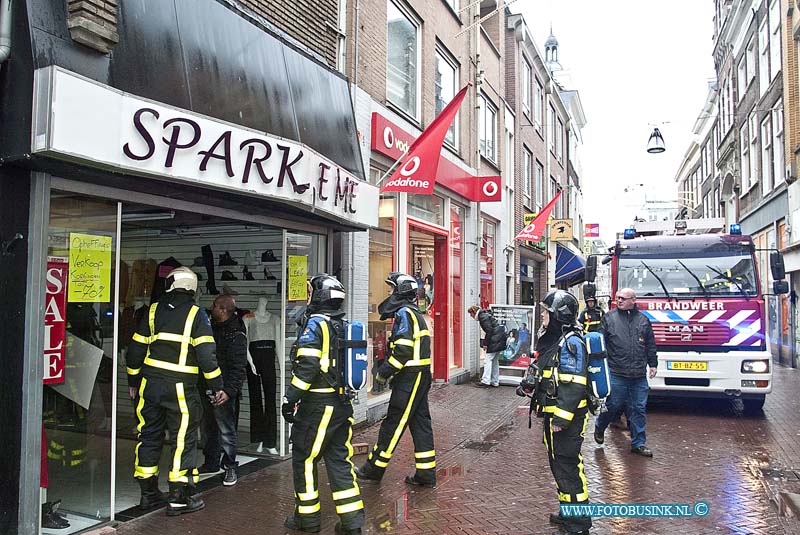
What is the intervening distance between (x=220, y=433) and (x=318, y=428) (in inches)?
74.5

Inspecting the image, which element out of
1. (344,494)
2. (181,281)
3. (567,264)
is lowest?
(344,494)

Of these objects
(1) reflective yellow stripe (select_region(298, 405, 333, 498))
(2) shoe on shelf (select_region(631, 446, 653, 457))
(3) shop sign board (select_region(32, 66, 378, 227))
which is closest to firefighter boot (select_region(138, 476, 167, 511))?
(1) reflective yellow stripe (select_region(298, 405, 333, 498))

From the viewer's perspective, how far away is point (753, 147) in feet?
72.5

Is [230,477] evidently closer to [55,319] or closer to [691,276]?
[55,319]

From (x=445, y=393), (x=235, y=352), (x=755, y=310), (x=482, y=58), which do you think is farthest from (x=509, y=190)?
(x=235, y=352)

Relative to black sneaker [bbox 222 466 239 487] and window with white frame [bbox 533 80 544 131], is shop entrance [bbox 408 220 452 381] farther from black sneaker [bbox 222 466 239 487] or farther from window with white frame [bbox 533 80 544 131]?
window with white frame [bbox 533 80 544 131]

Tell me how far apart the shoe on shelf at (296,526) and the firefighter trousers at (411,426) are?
129cm

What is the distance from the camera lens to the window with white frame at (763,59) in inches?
790

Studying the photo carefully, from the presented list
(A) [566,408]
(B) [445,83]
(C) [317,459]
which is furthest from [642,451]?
(B) [445,83]

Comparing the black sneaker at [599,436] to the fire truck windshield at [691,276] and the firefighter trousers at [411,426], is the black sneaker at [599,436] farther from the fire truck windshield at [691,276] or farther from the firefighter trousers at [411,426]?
the fire truck windshield at [691,276]

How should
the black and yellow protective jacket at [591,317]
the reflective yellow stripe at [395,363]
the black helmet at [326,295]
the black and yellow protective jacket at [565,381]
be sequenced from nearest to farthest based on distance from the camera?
the black and yellow protective jacket at [565,381]
the black helmet at [326,295]
the reflective yellow stripe at [395,363]
the black and yellow protective jacket at [591,317]

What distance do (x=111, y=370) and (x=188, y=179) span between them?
1.70 metres

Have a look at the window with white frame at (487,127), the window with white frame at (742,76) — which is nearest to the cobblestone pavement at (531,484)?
the window with white frame at (487,127)

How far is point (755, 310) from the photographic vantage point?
30.2ft
